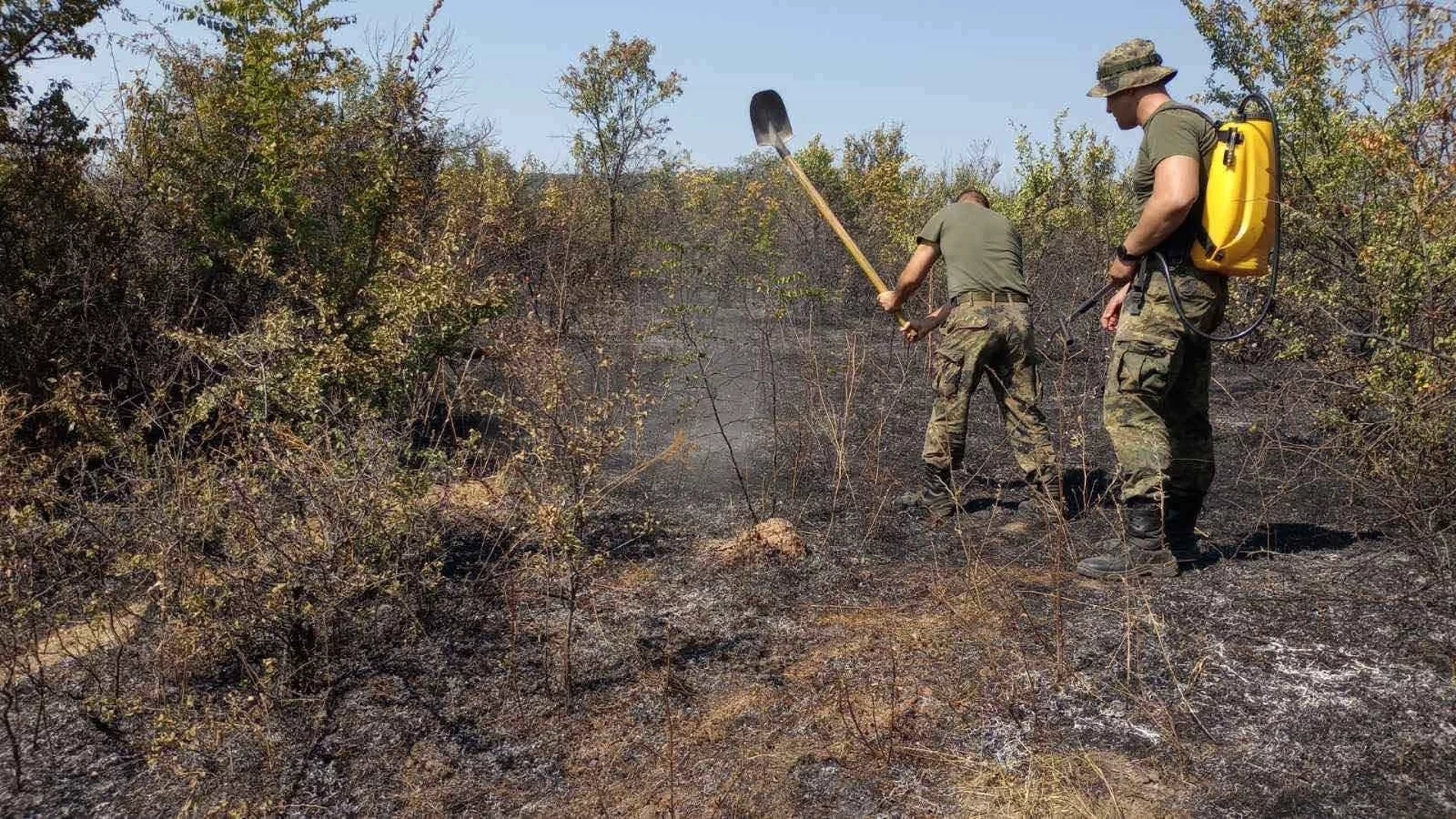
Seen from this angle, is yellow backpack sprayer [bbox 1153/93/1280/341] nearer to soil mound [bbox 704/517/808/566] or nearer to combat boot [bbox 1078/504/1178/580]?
combat boot [bbox 1078/504/1178/580]

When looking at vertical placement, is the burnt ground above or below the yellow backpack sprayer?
below

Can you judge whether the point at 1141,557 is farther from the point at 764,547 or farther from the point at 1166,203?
the point at 764,547

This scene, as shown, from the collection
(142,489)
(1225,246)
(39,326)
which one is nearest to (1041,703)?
(1225,246)

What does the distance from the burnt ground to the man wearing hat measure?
0.82 ft

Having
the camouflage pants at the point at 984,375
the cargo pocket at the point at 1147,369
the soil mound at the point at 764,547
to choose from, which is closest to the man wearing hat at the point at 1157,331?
the cargo pocket at the point at 1147,369

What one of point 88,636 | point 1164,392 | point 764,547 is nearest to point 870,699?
point 764,547

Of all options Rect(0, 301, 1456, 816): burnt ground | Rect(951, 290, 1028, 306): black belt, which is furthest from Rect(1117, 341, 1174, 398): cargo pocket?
Rect(951, 290, 1028, 306): black belt

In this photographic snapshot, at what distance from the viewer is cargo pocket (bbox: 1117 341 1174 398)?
3.32 m

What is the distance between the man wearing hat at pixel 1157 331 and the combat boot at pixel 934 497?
86 centimetres

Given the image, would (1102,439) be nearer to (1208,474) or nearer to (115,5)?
(1208,474)

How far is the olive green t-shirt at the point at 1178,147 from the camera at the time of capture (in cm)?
314

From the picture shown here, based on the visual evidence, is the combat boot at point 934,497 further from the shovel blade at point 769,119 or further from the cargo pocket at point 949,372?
the shovel blade at point 769,119

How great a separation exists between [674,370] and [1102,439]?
12.1ft

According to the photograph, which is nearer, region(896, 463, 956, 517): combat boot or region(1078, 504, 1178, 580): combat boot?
region(1078, 504, 1178, 580): combat boot
